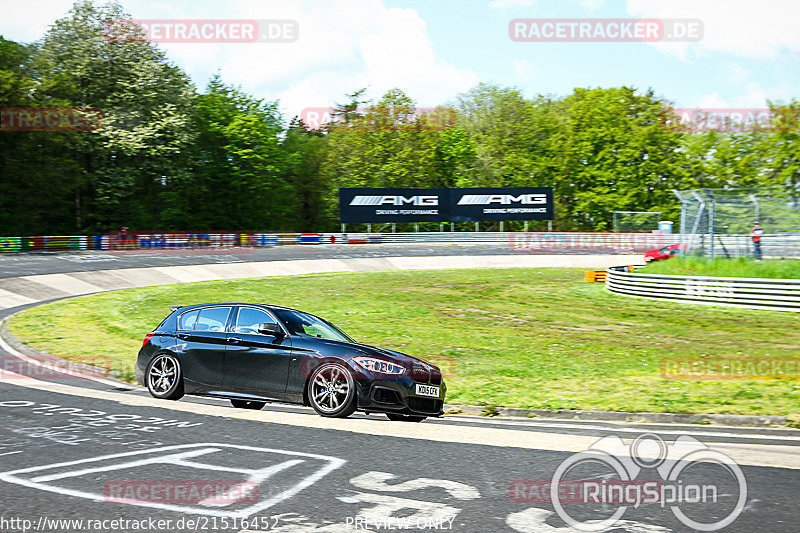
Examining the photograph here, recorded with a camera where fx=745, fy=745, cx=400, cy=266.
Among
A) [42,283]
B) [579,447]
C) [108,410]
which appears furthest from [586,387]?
[42,283]

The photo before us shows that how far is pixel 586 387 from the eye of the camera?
1218 centimetres

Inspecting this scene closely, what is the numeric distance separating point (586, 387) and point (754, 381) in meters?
2.99

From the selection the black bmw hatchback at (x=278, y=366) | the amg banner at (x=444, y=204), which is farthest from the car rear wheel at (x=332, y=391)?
the amg banner at (x=444, y=204)

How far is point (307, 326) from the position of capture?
10.4m

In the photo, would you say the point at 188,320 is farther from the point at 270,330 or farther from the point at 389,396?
the point at 389,396

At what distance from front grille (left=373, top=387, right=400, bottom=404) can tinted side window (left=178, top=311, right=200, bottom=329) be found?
3.38 m

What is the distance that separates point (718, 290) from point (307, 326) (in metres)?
18.7

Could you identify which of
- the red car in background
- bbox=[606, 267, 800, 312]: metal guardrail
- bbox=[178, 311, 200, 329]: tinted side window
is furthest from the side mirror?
the red car in background

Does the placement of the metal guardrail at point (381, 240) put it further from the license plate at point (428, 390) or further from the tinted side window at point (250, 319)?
the license plate at point (428, 390)

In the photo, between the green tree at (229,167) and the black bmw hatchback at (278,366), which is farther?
the green tree at (229,167)

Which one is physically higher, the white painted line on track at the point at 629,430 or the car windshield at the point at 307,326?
the car windshield at the point at 307,326

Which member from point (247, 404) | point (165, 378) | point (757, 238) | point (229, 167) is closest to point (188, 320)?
point (165, 378)

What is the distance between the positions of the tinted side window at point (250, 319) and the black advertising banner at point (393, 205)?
4915 centimetres

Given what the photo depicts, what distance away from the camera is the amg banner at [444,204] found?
198 feet
